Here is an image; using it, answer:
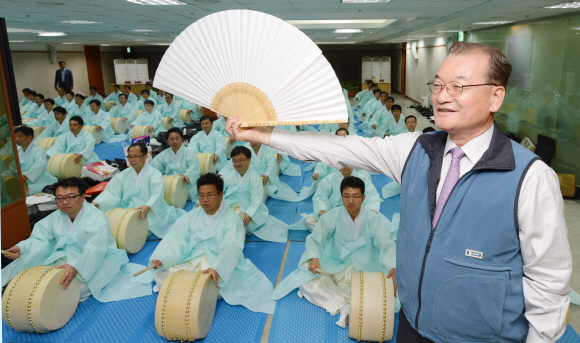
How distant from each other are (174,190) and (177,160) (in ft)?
3.82

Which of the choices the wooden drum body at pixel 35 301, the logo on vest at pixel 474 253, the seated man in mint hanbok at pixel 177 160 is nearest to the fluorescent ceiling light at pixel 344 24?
the seated man in mint hanbok at pixel 177 160

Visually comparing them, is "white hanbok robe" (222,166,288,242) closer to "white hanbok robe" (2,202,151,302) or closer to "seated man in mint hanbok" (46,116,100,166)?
"white hanbok robe" (2,202,151,302)

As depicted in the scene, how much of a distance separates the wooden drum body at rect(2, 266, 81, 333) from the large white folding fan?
2.82 metres

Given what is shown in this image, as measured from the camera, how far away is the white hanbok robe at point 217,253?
4277mm

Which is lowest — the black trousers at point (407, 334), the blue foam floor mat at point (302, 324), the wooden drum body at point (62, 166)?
the blue foam floor mat at point (302, 324)

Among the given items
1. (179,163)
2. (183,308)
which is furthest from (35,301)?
(179,163)

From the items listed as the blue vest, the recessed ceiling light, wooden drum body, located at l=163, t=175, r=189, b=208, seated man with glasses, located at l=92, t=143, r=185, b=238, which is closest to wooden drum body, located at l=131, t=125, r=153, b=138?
the recessed ceiling light

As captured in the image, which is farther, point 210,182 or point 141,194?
point 141,194

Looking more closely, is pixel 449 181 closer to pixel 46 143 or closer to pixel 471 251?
pixel 471 251

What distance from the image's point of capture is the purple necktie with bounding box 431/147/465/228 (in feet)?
5.03

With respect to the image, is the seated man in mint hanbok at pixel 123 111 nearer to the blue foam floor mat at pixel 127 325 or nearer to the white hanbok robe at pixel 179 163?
the white hanbok robe at pixel 179 163

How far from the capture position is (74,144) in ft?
30.7

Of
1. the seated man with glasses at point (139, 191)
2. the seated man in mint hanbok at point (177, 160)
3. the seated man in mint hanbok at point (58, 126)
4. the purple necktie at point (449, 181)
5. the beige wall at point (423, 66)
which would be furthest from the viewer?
the beige wall at point (423, 66)

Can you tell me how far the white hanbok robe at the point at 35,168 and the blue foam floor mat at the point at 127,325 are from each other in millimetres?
4243
